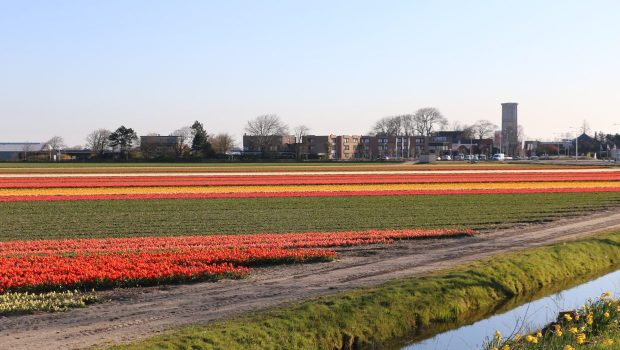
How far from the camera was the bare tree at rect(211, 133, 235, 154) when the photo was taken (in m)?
183

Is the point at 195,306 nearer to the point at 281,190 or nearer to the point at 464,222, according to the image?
the point at 464,222

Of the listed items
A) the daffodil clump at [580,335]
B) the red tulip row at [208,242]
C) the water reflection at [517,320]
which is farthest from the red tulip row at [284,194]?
the daffodil clump at [580,335]

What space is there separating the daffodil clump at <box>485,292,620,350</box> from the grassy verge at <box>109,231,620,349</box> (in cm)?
287

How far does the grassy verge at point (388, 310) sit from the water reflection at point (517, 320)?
1.99 ft

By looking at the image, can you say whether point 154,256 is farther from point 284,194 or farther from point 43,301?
point 284,194

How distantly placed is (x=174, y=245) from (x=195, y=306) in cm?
880

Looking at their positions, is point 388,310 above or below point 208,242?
below

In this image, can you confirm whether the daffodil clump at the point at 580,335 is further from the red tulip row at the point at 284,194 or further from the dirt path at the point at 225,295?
the red tulip row at the point at 284,194

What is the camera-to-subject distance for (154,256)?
21.3 m

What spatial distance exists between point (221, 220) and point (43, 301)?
17.8 metres

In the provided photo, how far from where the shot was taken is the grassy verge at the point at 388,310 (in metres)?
13.9

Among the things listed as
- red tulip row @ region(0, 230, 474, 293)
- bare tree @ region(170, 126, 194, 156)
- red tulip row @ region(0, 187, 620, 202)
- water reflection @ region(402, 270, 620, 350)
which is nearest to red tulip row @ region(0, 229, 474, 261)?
red tulip row @ region(0, 230, 474, 293)

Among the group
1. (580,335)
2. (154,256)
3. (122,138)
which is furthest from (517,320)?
(122,138)

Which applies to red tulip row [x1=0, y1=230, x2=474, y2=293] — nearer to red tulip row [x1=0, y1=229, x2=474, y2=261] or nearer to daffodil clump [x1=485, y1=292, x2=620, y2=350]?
red tulip row [x1=0, y1=229, x2=474, y2=261]
